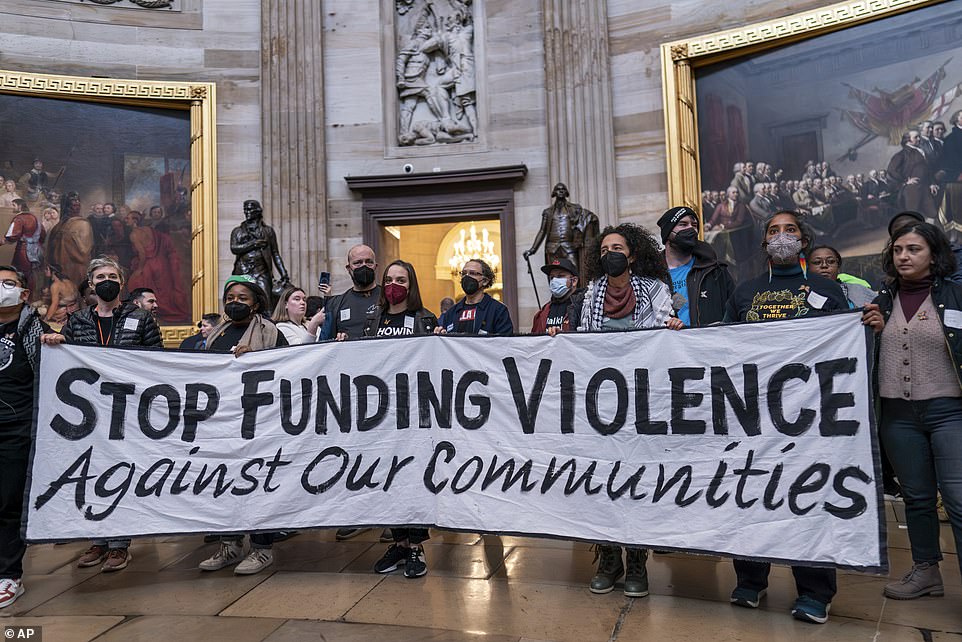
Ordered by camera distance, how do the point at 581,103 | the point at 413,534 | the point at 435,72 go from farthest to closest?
the point at 435,72
the point at 581,103
the point at 413,534

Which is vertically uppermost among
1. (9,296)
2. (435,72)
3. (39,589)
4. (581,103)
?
(435,72)

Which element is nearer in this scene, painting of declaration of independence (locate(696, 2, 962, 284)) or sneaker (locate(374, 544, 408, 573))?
sneaker (locate(374, 544, 408, 573))

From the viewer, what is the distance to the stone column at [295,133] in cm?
1041

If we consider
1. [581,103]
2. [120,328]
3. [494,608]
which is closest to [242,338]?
[120,328]

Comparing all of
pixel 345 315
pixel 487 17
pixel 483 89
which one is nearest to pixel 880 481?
pixel 345 315

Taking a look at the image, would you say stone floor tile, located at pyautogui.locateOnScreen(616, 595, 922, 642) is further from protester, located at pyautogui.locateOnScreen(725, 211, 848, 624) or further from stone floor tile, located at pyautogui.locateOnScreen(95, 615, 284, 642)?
stone floor tile, located at pyautogui.locateOnScreen(95, 615, 284, 642)

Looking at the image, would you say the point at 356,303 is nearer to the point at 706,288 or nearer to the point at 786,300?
the point at 706,288

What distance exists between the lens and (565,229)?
9.32 meters

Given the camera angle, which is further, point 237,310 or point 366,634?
point 237,310

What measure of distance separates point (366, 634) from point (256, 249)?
24.0 feet

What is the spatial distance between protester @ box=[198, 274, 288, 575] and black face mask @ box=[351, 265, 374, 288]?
2.41ft

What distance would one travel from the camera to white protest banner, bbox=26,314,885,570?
334cm

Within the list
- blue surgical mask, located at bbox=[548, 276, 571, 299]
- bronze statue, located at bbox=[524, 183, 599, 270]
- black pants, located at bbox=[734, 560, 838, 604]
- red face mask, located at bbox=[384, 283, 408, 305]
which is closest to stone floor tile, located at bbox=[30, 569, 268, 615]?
red face mask, located at bbox=[384, 283, 408, 305]

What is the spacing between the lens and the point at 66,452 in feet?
13.4
